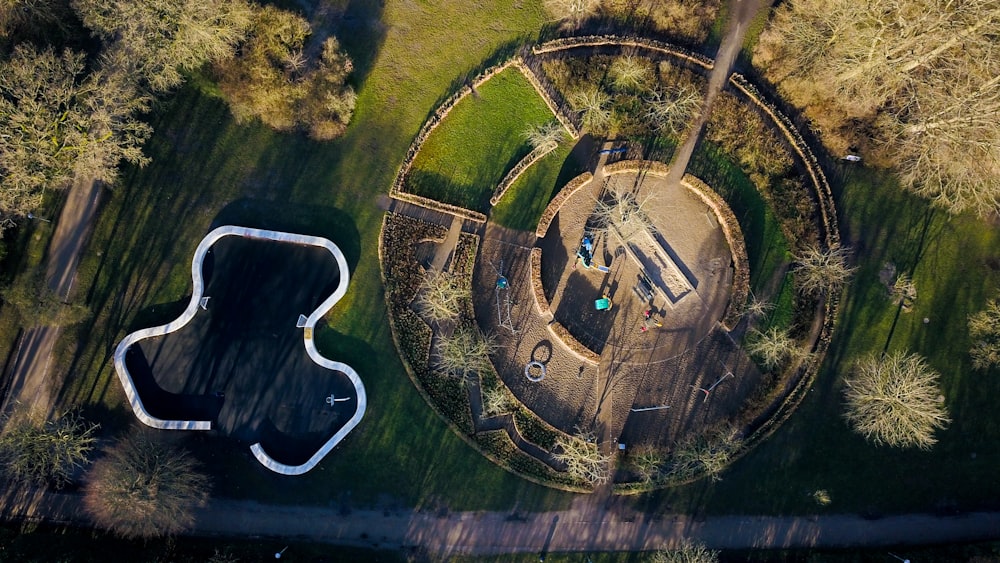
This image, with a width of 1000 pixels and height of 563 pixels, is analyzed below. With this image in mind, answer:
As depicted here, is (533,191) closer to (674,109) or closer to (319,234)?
(674,109)

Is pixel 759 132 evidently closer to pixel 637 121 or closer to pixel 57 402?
pixel 637 121

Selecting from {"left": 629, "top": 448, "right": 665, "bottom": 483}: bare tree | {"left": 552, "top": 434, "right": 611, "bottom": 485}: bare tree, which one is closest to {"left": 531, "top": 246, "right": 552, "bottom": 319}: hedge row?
{"left": 552, "top": 434, "right": 611, "bottom": 485}: bare tree

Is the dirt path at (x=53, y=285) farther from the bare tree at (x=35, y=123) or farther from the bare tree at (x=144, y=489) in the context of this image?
the bare tree at (x=144, y=489)

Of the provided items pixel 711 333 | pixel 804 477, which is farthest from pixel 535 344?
pixel 804 477

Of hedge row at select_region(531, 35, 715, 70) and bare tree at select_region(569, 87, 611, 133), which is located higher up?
hedge row at select_region(531, 35, 715, 70)

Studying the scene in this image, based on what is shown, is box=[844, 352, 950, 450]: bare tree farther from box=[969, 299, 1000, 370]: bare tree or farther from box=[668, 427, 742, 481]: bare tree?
box=[668, 427, 742, 481]: bare tree

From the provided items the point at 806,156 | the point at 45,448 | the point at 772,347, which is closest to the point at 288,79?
the point at 45,448
